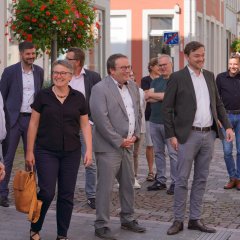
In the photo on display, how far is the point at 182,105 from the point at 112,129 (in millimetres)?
775

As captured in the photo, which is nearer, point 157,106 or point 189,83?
point 189,83

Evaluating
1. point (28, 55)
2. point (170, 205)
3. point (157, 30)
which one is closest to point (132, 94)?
point (28, 55)

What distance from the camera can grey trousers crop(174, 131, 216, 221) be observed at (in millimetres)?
8188

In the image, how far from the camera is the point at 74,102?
7.67m

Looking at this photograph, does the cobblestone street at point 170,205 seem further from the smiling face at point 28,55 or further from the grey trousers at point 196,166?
the smiling face at point 28,55

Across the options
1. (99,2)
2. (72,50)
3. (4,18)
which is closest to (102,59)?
(99,2)

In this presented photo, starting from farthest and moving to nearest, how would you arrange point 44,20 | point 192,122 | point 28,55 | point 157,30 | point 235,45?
point 235,45, point 157,30, point 44,20, point 28,55, point 192,122

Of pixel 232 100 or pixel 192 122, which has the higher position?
pixel 232 100

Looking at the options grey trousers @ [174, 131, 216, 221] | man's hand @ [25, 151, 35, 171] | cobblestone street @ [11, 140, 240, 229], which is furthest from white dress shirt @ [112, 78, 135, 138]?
cobblestone street @ [11, 140, 240, 229]

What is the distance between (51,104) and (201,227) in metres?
2.05

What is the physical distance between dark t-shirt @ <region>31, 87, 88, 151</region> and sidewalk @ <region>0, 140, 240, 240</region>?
1007mm

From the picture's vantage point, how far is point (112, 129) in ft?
26.1

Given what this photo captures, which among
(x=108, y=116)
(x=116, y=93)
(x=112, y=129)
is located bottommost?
(x=112, y=129)

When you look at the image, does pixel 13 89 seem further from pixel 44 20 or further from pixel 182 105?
pixel 44 20
